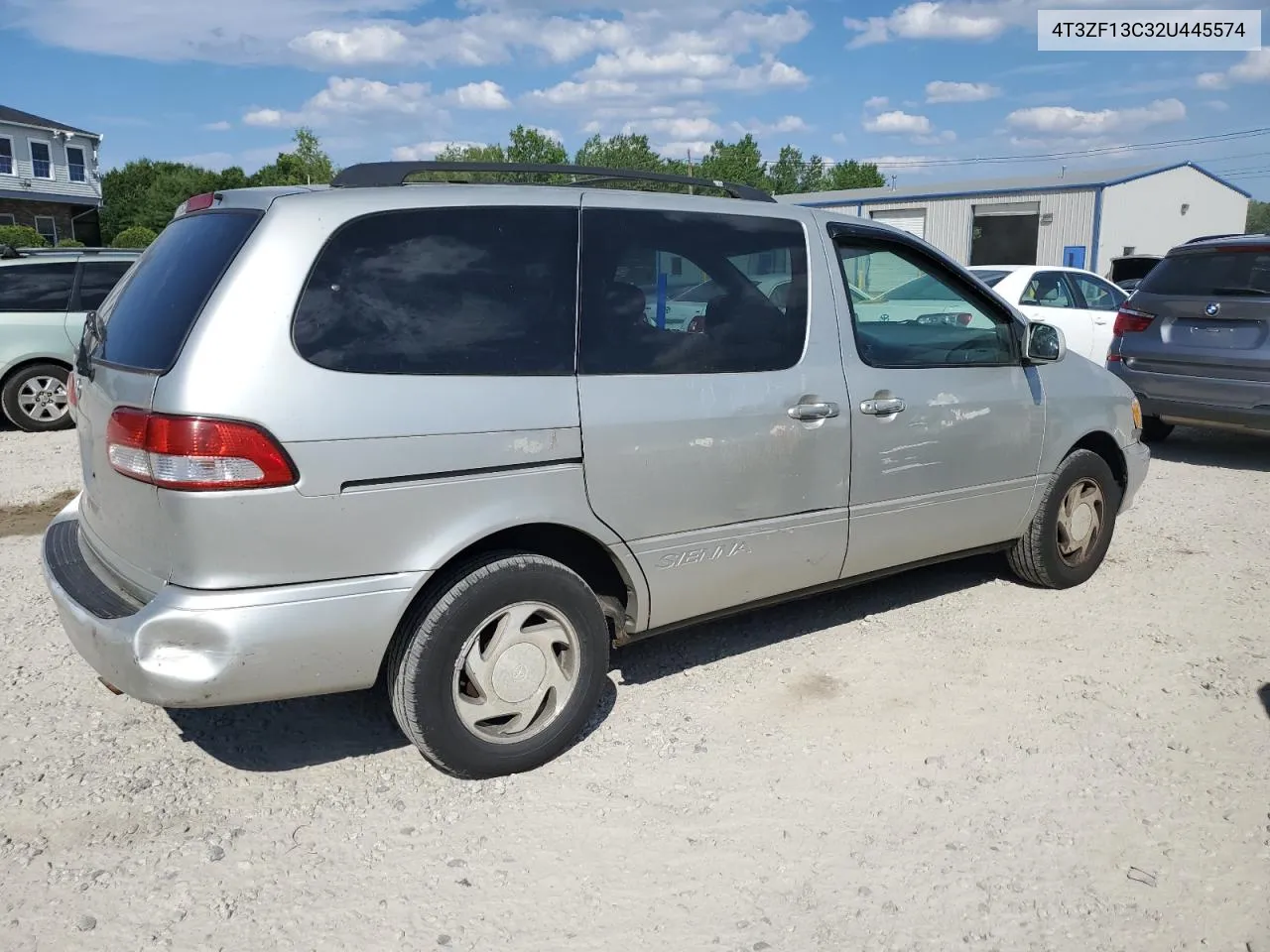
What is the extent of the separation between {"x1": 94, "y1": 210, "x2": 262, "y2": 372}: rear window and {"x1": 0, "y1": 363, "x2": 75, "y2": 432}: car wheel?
7618 millimetres

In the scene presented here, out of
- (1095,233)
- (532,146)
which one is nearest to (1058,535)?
(1095,233)

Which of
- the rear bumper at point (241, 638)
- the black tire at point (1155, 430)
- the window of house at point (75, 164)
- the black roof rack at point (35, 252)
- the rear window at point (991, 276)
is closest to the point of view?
the rear bumper at point (241, 638)

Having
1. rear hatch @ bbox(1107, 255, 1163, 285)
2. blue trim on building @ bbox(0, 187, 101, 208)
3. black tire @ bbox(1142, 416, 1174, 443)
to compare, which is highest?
blue trim on building @ bbox(0, 187, 101, 208)

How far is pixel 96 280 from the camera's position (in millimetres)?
10570

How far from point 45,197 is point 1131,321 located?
4973 centimetres

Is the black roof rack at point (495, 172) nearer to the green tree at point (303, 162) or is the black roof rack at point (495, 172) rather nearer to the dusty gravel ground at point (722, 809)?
the dusty gravel ground at point (722, 809)

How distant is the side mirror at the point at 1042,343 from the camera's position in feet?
15.7

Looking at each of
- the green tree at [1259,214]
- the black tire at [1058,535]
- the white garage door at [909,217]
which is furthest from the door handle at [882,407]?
the green tree at [1259,214]

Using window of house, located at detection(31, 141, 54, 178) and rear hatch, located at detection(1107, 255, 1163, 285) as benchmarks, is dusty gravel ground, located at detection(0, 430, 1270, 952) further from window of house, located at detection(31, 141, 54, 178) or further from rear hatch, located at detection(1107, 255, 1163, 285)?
window of house, located at detection(31, 141, 54, 178)

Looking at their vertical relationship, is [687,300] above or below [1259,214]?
below

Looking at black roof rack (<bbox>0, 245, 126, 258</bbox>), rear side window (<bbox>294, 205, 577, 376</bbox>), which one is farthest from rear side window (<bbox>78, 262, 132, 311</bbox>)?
rear side window (<bbox>294, 205, 577, 376</bbox>)

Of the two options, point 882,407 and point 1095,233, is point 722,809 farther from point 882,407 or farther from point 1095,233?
point 1095,233

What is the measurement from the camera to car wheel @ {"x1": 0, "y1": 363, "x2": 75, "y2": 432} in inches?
396

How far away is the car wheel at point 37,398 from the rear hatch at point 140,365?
7571 millimetres
